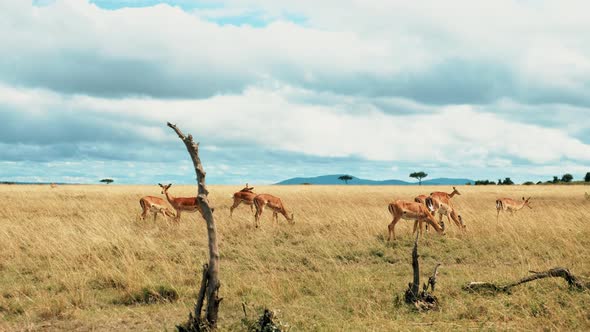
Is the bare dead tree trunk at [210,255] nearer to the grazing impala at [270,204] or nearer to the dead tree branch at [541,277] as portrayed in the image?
the dead tree branch at [541,277]

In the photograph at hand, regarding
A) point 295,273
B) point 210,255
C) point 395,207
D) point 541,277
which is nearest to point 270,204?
point 395,207

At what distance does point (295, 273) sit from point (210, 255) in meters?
4.57

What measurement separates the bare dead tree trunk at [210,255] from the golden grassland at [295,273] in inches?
18.1

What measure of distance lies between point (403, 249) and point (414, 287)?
5.56 metres

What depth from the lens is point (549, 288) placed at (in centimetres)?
835

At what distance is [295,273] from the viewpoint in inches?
404

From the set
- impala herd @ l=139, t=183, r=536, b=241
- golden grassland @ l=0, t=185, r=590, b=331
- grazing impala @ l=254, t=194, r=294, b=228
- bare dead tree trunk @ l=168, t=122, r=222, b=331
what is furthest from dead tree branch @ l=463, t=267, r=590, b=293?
grazing impala @ l=254, t=194, r=294, b=228

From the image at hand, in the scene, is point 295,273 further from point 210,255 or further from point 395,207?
point 395,207

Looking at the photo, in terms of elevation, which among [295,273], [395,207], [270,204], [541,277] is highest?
[395,207]

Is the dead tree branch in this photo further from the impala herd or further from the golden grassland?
the impala herd

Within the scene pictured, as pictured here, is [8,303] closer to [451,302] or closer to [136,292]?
[136,292]

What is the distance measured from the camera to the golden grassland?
7.05 meters

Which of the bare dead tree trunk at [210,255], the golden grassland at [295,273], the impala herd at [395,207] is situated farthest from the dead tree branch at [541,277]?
the impala herd at [395,207]

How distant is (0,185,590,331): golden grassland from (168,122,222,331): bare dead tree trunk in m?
0.46
